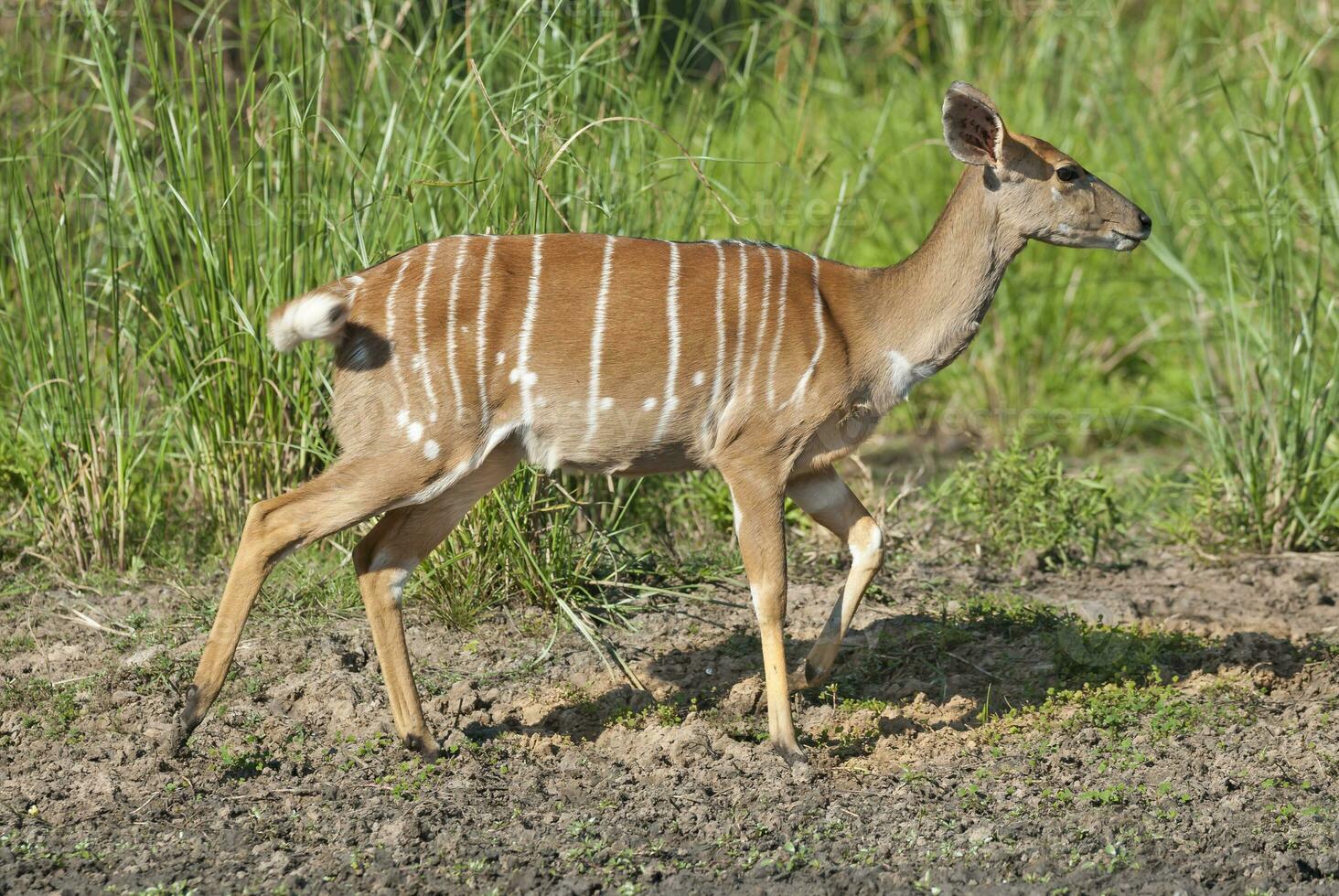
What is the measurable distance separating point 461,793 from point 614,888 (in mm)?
702

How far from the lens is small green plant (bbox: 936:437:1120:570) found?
6.28 metres

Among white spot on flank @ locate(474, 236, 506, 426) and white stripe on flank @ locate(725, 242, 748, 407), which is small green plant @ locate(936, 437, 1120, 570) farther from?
A: white spot on flank @ locate(474, 236, 506, 426)

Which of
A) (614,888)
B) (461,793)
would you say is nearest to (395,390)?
(461,793)

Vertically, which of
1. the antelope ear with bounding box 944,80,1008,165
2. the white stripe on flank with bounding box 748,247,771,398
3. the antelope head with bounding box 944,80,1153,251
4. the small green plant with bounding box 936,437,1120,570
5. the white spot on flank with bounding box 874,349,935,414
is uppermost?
the antelope ear with bounding box 944,80,1008,165

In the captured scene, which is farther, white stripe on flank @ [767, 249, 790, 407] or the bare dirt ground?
white stripe on flank @ [767, 249, 790, 407]

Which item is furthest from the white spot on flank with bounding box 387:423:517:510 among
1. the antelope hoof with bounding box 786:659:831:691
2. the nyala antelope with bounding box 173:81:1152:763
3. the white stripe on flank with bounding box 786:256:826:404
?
the antelope hoof with bounding box 786:659:831:691

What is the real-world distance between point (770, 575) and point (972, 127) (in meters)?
1.42

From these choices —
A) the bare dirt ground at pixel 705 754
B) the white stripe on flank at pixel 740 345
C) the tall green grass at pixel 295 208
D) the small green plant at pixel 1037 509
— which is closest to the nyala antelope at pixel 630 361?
the white stripe on flank at pixel 740 345

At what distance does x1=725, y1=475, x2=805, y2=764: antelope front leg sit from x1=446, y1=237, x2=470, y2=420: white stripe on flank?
0.79 meters

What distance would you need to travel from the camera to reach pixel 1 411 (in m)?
5.99

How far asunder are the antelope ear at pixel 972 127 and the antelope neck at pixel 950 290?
0.08m

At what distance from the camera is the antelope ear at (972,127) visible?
4.45 metres

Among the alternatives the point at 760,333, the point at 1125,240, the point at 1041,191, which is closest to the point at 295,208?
the point at 760,333

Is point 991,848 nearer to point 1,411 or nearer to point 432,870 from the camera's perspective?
point 432,870
